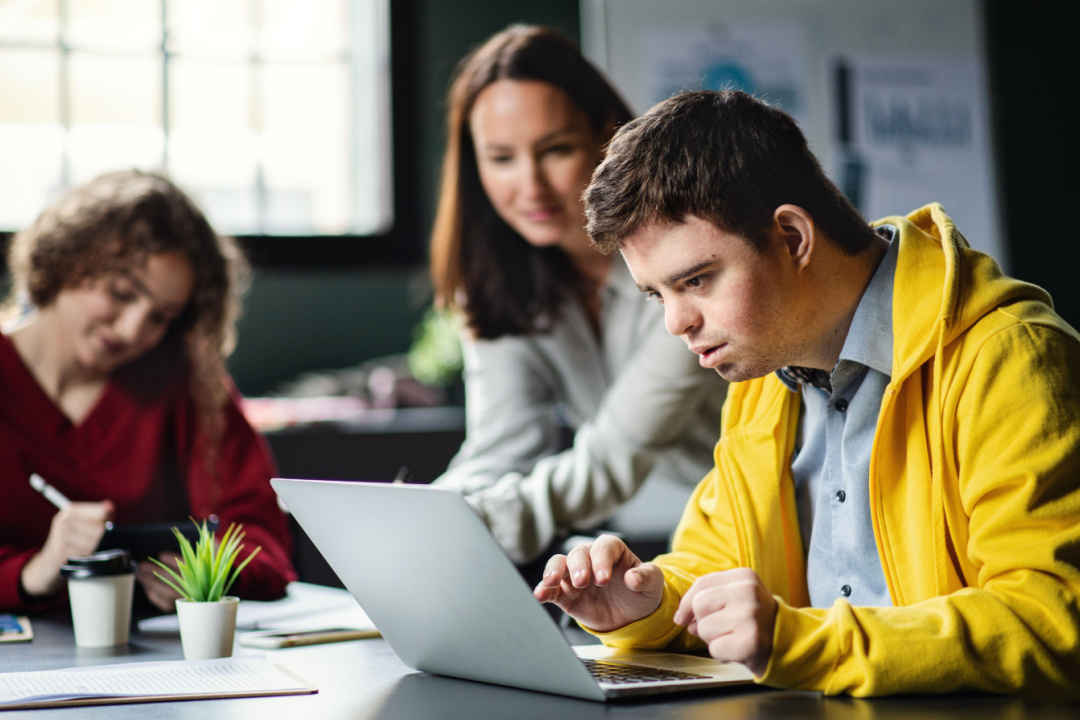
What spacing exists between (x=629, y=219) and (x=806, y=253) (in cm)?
19

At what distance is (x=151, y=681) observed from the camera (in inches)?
40.8

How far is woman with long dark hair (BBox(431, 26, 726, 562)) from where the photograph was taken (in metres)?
1.77

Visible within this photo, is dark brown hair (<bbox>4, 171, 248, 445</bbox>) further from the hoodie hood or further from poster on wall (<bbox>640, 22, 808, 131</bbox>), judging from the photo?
poster on wall (<bbox>640, 22, 808, 131</bbox>)

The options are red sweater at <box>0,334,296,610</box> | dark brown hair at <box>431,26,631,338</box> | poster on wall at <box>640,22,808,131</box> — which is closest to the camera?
red sweater at <box>0,334,296,610</box>

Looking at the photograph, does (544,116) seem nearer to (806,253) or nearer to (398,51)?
(806,253)

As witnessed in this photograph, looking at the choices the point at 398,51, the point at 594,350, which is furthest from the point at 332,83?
the point at 594,350

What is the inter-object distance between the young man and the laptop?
9 cm

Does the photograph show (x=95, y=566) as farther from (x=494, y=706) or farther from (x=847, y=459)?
(x=847, y=459)

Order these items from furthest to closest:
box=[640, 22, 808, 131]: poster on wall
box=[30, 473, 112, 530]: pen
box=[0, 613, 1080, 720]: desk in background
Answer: box=[640, 22, 808, 131]: poster on wall
box=[30, 473, 112, 530]: pen
box=[0, 613, 1080, 720]: desk in background

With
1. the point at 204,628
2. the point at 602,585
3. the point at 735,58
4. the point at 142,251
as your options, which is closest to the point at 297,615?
the point at 204,628

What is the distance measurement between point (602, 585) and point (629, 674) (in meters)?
0.13

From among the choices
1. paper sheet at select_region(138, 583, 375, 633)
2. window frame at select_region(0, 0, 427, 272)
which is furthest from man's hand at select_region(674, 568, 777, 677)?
window frame at select_region(0, 0, 427, 272)

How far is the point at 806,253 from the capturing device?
1.14 m

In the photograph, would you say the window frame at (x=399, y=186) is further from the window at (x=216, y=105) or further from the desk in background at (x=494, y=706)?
the desk in background at (x=494, y=706)
